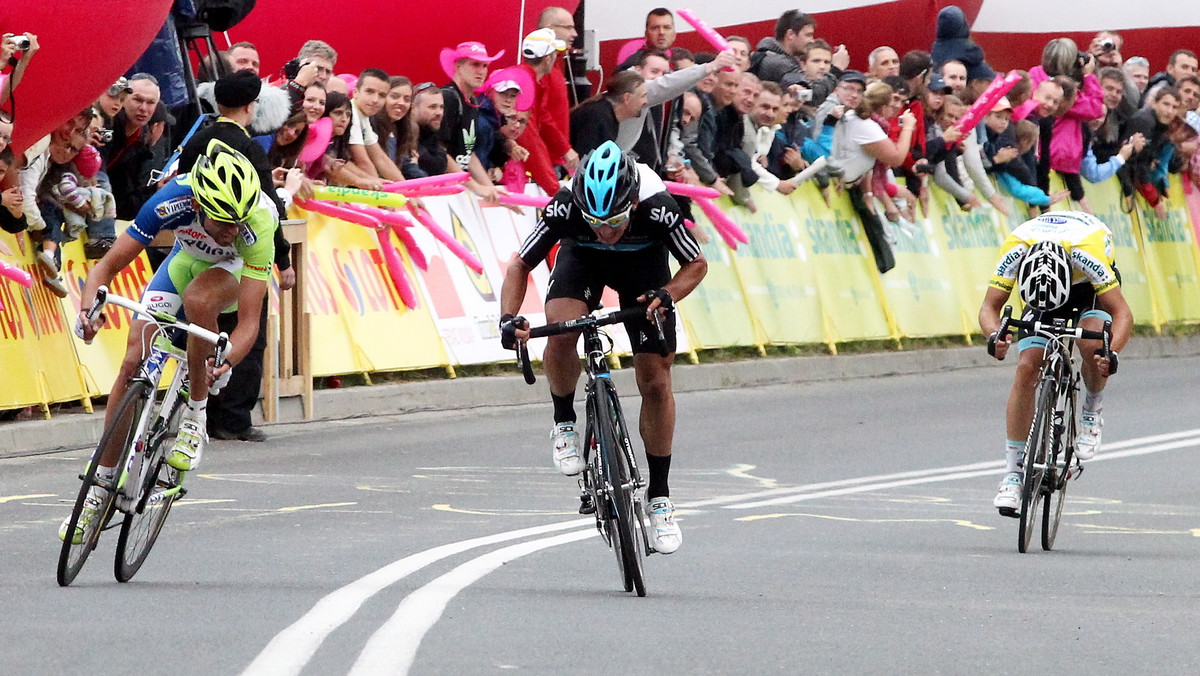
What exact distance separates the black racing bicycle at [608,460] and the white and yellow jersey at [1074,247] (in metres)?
2.68

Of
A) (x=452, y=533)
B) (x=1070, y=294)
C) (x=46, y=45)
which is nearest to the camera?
(x=452, y=533)

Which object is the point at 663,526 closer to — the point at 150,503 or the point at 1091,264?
the point at 150,503

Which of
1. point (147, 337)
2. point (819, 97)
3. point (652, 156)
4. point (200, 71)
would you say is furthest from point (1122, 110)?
point (147, 337)

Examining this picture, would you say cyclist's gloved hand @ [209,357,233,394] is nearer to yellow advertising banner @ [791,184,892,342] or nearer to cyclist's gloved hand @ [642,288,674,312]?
Result: cyclist's gloved hand @ [642,288,674,312]

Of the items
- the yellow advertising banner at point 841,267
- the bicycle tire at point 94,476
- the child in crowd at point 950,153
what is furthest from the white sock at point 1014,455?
the child in crowd at point 950,153

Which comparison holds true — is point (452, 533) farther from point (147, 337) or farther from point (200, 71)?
point (200, 71)

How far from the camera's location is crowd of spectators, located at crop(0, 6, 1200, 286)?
1314cm

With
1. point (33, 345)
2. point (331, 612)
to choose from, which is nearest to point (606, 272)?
point (331, 612)

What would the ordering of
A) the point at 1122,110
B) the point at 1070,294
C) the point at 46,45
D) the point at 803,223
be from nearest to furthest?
the point at 1070,294 → the point at 46,45 → the point at 803,223 → the point at 1122,110

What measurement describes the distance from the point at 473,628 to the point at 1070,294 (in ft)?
14.9

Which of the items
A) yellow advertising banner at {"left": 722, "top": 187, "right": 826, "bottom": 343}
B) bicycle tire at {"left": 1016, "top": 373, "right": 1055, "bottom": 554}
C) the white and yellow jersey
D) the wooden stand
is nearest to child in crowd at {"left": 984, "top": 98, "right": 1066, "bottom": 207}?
yellow advertising banner at {"left": 722, "top": 187, "right": 826, "bottom": 343}

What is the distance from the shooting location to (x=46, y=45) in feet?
43.1

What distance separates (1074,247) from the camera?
Answer: 403 inches

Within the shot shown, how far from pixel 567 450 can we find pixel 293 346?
6426mm
